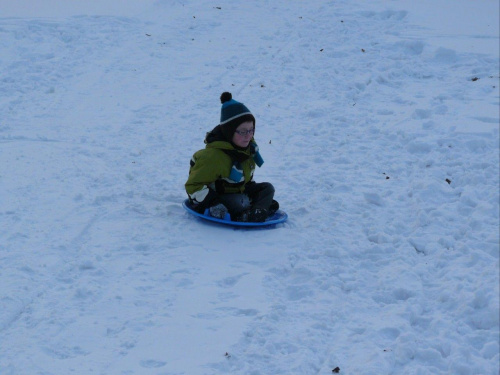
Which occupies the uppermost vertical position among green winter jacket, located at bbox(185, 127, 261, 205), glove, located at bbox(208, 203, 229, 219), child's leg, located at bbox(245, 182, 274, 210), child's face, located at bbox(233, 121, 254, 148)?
child's face, located at bbox(233, 121, 254, 148)

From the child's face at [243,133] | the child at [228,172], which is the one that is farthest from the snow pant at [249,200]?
the child's face at [243,133]

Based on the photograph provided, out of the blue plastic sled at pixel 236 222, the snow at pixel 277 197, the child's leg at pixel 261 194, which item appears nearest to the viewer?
the snow at pixel 277 197

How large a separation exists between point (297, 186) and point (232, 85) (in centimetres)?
354

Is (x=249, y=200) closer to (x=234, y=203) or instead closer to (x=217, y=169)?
(x=234, y=203)

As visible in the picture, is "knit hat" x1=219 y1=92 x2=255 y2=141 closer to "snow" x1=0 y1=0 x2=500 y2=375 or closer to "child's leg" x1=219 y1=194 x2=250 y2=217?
"child's leg" x1=219 y1=194 x2=250 y2=217

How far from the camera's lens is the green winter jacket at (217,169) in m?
5.36

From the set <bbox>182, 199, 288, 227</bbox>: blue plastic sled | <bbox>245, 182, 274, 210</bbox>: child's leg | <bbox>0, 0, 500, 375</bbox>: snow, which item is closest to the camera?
<bbox>0, 0, 500, 375</bbox>: snow

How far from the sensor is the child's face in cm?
540

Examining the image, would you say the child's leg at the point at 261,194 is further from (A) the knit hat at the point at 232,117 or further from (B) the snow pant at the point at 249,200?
(A) the knit hat at the point at 232,117

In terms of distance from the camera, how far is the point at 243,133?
5402 mm

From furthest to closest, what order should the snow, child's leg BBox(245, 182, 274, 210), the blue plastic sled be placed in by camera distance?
child's leg BBox(245, 182, 274, 210)
the blue plastic sled
the snow

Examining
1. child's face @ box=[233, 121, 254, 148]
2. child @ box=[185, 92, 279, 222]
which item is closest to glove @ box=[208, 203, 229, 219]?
child @ box=[185, 92, 279, 222]

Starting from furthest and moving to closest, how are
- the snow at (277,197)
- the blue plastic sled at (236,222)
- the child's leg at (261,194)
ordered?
the child's leg at (261,194)
the blue plastic sled at (236,222)
the snow at (277,197)

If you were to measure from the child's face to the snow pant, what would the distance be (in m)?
0.47
